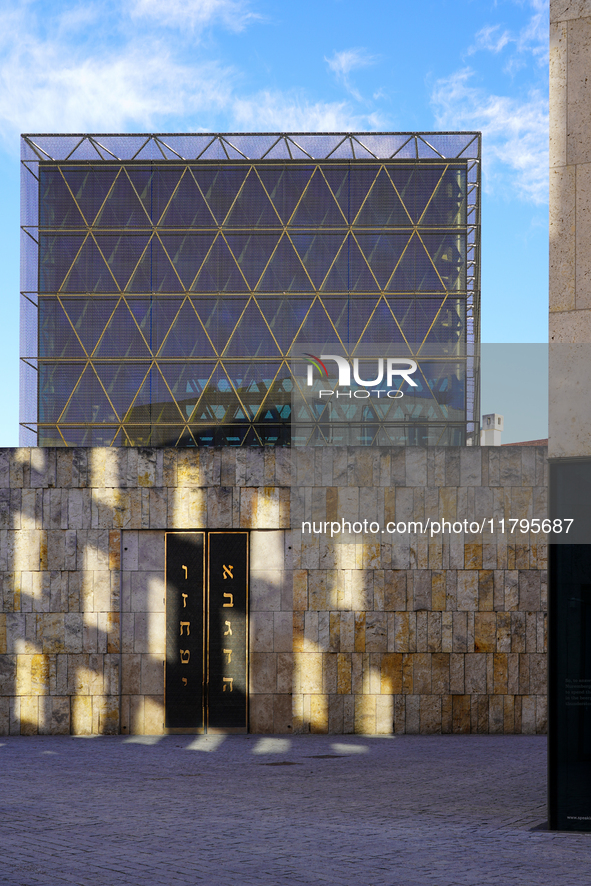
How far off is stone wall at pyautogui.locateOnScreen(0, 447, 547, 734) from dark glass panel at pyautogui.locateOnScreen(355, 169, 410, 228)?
34255mm

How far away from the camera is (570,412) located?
31.3 feet

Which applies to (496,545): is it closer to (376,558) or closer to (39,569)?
(376,558)

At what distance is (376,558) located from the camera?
1872 centimetres

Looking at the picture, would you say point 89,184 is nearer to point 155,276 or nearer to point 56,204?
point 56,204

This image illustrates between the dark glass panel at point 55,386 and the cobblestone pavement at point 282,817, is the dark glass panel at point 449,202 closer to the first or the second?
the dark glass panel at point 55,386

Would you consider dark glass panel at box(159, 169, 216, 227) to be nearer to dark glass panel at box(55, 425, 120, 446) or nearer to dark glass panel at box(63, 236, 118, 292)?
dark glass panel at box(63, 236, 118, 292)

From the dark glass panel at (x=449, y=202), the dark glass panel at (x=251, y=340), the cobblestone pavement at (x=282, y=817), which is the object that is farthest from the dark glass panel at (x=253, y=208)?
the cobblestone pavement at (x=282, y=817)

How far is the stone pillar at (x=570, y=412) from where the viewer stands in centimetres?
910

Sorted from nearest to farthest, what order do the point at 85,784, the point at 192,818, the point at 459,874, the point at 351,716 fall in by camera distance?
the point at 459,874, the point at 192,818, the point at 85,784, the point at 351,716

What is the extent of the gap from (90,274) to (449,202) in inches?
780

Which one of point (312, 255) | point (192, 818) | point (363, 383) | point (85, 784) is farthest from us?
point (312, 255)

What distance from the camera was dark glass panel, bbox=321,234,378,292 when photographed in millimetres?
50156

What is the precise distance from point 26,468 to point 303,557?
5871 millimetres

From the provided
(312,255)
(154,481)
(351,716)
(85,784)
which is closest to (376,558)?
(351,716)
